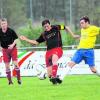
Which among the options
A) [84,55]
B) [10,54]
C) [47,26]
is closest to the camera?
[47,26]

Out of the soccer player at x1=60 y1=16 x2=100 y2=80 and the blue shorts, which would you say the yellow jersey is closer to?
the soccer player at x1=60 y1=16 x2=100 y2=80

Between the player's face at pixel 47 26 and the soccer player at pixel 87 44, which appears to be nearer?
the player's face at pixel 47 26

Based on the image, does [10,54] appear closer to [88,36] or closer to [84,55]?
[84,55]

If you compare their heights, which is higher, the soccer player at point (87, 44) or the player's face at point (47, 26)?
the player's face at point (47, 26)

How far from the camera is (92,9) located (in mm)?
39344

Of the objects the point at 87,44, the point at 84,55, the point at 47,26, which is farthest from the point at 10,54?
the point at 87,44

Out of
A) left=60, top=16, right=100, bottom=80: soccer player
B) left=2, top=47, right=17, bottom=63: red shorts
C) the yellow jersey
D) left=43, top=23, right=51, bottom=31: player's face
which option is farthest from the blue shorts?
left=2, top=47, right=17, bottom=63: red shorts

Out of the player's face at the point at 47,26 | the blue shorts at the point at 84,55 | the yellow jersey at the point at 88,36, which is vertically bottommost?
the blue shorts at the point at 84,55

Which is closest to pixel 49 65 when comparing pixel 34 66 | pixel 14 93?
pixel 14 93

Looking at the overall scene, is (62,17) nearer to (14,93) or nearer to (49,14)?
(49,14)

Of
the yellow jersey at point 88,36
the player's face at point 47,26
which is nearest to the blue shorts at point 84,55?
the yellow jersey at point 88,36

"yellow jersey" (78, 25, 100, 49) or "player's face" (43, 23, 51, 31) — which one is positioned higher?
"player's face" (43, 23, 51, 31)

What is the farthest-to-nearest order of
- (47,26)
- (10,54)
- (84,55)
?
(10,54)
(84,55)
(47,26)

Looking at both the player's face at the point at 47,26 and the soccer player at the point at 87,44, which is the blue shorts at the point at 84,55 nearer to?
the soccer player at the point at 87,44
